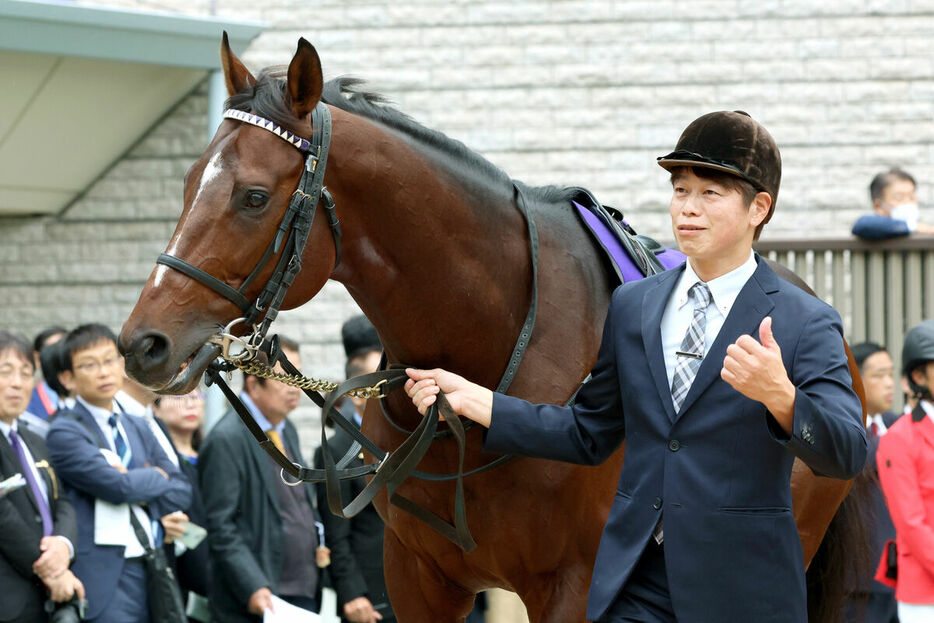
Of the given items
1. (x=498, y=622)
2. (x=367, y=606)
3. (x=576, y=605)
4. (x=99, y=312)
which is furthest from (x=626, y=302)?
(x=99, y=312)

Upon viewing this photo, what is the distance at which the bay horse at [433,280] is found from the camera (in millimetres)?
3201

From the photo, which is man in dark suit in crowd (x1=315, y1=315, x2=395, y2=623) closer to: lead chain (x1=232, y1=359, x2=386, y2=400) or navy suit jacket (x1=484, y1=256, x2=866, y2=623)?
lead chain (x1=232, y1=359, x2=386, y2=400)

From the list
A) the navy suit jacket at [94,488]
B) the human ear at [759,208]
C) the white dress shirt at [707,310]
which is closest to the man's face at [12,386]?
the navy suit jacket at [94,488]

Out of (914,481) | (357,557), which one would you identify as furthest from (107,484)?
(914,481)

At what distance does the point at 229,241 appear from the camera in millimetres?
3166

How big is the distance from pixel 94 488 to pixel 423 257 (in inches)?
117

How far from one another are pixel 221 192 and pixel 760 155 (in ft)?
4.55

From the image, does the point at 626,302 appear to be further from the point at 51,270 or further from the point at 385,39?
the point at 51,270

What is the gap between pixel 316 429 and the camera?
32.8 feet

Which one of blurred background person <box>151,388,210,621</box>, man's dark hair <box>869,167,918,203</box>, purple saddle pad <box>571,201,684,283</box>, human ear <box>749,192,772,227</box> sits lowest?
blurred background person <box>151,388,210,621</box>

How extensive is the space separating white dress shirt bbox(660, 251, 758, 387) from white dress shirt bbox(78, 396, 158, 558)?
3.74m

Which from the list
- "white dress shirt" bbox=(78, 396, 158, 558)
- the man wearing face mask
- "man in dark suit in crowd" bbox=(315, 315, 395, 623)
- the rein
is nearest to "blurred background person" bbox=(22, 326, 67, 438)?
"white dress shirt" bbox=(78, 396, 158, 558)

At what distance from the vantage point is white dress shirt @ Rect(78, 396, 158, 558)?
19.1ft

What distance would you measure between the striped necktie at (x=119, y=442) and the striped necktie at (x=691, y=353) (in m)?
3.94
